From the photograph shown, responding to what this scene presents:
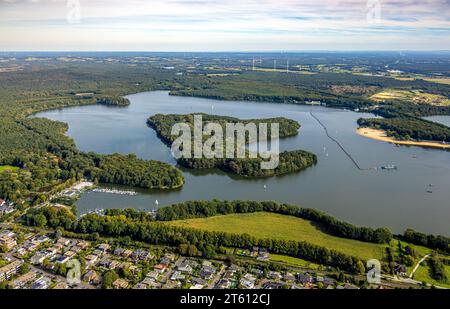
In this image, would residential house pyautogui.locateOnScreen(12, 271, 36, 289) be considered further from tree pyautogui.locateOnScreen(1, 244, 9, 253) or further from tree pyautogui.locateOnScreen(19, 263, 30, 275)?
tree pyautogui.locateOnScreen(1, 244, 9, 253)

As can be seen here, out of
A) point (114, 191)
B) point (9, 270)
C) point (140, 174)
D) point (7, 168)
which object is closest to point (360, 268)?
point (9, 270)

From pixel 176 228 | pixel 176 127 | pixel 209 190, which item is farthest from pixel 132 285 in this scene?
pixel 176 127

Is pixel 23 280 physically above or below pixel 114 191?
below

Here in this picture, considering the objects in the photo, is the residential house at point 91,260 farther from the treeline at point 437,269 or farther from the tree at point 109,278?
the treeline at point 437,269

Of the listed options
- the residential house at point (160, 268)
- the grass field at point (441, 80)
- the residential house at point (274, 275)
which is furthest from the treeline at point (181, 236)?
the grass field at point (441, 80)

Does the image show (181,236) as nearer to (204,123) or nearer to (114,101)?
(204,123)

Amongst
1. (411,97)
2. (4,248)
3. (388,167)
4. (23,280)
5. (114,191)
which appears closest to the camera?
(23,280)

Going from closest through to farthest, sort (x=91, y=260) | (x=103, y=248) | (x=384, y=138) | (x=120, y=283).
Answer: (x=120, y=283)
(x=91, y=260)
(x=103, y=248)
(x=384, y=138)
